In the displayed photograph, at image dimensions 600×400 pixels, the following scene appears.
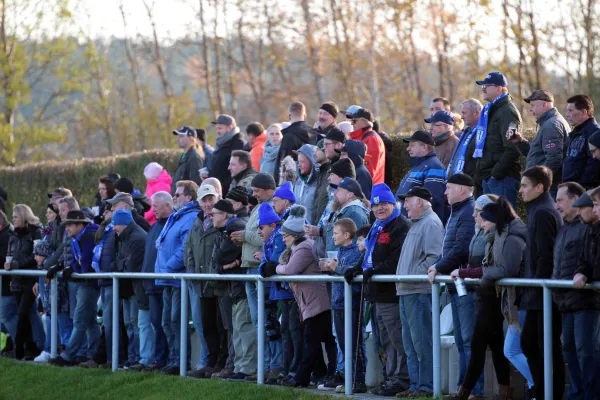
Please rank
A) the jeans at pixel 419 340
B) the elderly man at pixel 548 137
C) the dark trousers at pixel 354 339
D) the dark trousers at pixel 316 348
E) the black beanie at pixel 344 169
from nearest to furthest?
1. the jeans at pixel 419 340
2. the dark trousers at pixel 354 339
3. the elderly man at pixel 548 137
4. the dark trousers at pixel 316 348
5. the black beanie at pixel 344 169

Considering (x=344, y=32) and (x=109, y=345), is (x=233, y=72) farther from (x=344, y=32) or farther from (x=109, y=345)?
(x=109, y=345)

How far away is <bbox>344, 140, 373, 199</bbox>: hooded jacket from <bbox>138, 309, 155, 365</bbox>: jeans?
325cm

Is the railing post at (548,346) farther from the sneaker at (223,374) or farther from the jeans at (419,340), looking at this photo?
the sneaker at (223,374)

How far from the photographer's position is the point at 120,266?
15117 mm

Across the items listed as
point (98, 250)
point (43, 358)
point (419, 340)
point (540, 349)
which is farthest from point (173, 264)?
point (540, 349)

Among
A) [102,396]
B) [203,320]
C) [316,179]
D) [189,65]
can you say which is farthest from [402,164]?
[189,65]

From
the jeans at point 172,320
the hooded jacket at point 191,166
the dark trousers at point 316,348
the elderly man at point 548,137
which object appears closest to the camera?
the elderly man at point 548,137

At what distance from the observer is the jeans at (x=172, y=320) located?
14.0 m

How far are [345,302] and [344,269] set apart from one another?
18.9 inches

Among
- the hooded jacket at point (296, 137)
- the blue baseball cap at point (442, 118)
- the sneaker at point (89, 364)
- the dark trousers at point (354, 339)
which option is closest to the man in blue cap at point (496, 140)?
the blue baseball cap at point (442, 118)

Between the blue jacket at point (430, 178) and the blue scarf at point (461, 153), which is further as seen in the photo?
the blue scarf at point (461, 153)

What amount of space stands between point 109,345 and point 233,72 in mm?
27047

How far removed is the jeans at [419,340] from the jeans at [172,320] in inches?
158

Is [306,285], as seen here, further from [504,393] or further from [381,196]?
[504,393]
